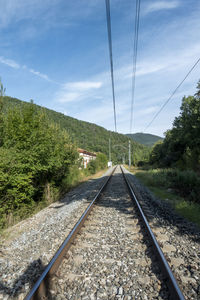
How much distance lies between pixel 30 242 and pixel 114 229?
86.0 inches

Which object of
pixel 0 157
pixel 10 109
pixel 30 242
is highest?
pixel 10 109

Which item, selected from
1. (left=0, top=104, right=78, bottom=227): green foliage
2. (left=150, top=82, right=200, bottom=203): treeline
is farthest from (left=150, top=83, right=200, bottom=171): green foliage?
(left=0, top=104, right=78, bottom=227): green foliage

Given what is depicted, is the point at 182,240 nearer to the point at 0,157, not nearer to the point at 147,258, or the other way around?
the point at 147,258

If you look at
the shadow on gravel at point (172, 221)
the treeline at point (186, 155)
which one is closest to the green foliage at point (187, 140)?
the treeline at point (186, 155)

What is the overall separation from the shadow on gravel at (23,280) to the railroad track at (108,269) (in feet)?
0.99

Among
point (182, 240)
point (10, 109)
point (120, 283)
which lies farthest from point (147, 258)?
point (10, 109)

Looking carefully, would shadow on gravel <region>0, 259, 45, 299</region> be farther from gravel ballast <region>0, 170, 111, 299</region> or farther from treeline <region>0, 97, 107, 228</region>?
treeline <region>0, 97, 107, 228</region>

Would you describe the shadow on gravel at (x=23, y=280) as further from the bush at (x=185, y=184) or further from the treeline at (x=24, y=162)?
the bush at (x=185, y=184)

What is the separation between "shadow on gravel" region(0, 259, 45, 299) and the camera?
2.88m

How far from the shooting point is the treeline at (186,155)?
10892 mm

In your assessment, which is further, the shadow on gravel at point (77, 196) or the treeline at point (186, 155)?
the treeline at point (186, 155)

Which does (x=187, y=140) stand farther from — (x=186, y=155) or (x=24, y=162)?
(x=24, y=162)

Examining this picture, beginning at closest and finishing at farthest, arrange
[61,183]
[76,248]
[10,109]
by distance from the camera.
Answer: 1. [76,248]
2. [10,109]
3. [61,183]

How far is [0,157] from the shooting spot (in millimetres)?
6652
